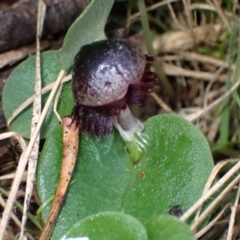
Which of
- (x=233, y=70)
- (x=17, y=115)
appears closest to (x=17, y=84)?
(x=17, y=115)

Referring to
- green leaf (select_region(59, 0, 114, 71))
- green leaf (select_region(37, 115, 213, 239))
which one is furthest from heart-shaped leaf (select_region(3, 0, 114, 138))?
green leaf (select_region(37, 115, 213, 239))

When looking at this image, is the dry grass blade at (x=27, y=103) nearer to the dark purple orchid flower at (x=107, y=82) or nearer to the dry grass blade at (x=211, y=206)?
the dark purple orchid flower at (x=107, y=82)

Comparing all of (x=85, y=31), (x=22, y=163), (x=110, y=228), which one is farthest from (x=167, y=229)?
(x=85, y=31)

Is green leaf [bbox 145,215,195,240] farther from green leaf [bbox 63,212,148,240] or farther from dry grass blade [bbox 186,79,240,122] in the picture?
dry grass blade [bbox 186,79,240,122]

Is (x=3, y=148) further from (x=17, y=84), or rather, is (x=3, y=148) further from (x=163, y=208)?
(x=163, y=208)

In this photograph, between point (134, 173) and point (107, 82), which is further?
point (134, 173)

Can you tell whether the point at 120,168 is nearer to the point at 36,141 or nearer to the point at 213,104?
the point at 36,141

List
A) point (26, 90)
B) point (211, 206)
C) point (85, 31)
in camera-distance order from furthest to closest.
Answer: point (26, 90)
point (85, 31)
point (211, 206)
